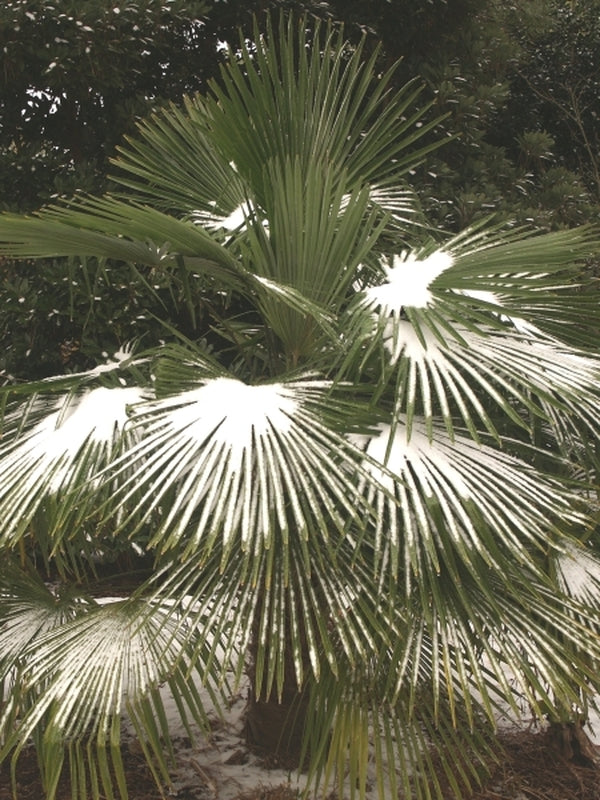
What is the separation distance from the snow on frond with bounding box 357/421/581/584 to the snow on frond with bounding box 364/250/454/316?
0.78 ft

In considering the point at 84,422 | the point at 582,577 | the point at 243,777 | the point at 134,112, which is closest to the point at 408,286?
the point at 84,422

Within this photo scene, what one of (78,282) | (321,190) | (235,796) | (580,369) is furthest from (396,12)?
(235,796)

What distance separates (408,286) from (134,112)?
7.52ft

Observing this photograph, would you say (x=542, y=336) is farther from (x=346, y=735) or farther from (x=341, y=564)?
(x=346, y=735)

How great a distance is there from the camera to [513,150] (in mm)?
4844

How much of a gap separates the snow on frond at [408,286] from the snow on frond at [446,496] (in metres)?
0.24

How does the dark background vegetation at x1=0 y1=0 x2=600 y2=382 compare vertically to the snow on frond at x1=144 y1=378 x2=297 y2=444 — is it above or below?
above

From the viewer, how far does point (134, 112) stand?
3.50m

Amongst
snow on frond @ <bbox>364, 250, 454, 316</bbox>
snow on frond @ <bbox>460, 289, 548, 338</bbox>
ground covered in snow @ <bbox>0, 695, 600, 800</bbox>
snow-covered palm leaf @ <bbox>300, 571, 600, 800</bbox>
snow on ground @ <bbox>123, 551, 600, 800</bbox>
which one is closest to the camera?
snow-covered palm leaf @ <bbox>300, 571, 600, 800</bbox>

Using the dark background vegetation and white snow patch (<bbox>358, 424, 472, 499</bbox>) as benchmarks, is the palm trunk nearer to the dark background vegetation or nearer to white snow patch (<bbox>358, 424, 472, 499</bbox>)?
white snow patch (<bbox>358, 424, 472, 499</bbox>)

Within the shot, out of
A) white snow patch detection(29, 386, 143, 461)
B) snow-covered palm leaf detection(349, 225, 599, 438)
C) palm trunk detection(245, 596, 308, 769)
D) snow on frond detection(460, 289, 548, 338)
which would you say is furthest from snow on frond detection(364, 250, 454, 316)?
palm trunk detection(245, 596, 308, 769)

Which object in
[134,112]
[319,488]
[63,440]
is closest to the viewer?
[319,488]

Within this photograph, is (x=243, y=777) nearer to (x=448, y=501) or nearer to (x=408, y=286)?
(x=448, y=501)

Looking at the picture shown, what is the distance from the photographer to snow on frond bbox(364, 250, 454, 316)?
1.60m
